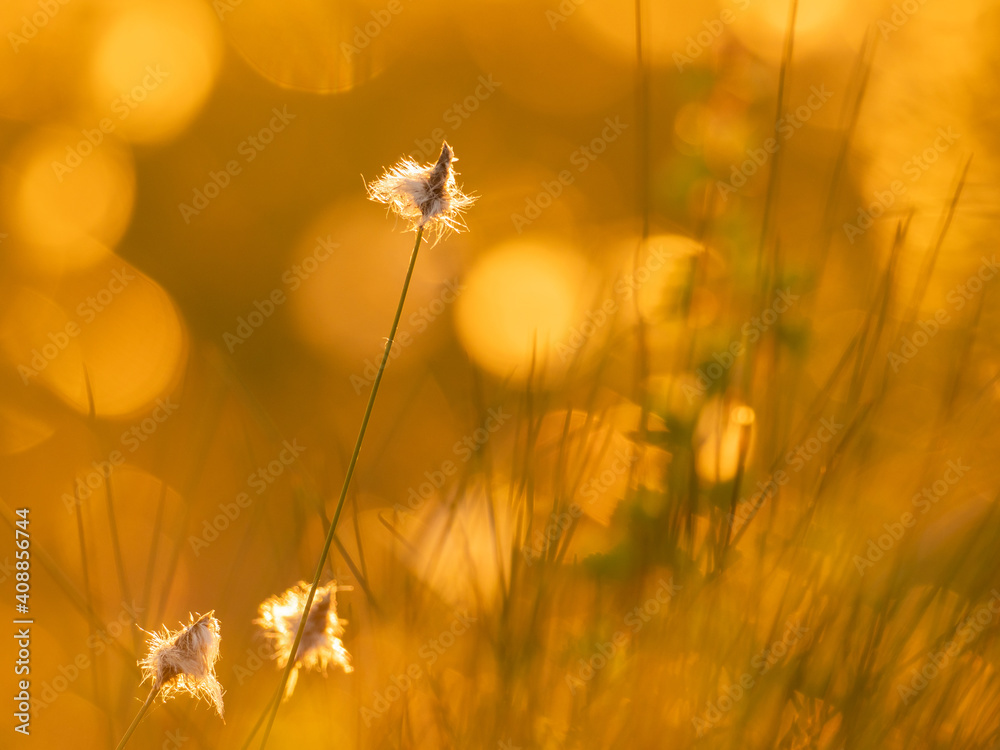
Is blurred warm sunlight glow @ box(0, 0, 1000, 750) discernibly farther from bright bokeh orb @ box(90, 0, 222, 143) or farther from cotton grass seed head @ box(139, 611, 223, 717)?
bright bokeh orb @ box(90, 0, 222, 143)

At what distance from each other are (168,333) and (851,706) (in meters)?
5.32

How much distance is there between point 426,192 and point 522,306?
0.76 m

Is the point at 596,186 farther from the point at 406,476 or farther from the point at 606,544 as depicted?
the point at 606,544

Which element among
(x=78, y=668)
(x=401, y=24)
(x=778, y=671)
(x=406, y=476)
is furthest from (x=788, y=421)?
(x=401, y=24)

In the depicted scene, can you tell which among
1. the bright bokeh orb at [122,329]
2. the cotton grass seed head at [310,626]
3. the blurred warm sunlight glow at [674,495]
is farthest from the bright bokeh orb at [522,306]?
the bright bokeh orb at [122,329]

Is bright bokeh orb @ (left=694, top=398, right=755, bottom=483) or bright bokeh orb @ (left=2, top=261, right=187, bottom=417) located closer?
bright bokeh orb @ (left=694, top=398, right=755, bottom=483)

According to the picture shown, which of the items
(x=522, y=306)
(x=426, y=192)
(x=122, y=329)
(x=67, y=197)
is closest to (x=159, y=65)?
(x=67, y=197)

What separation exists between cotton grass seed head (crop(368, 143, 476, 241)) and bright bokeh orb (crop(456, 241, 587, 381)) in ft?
0.57

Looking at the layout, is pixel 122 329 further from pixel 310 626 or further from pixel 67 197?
pixel 310 626

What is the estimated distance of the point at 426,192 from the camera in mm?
862

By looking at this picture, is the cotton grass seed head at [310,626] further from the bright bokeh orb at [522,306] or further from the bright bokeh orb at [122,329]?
the bright bokeh orb at [122,329]

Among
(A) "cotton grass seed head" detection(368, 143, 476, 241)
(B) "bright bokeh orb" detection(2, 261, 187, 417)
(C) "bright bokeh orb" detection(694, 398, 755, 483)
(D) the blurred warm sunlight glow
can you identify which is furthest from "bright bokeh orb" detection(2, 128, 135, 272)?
(C) "bright bokeh orb" detection(694, 398, 755, 483)

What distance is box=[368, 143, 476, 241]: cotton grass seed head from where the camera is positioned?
2.79ft

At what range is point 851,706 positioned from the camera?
868mm
